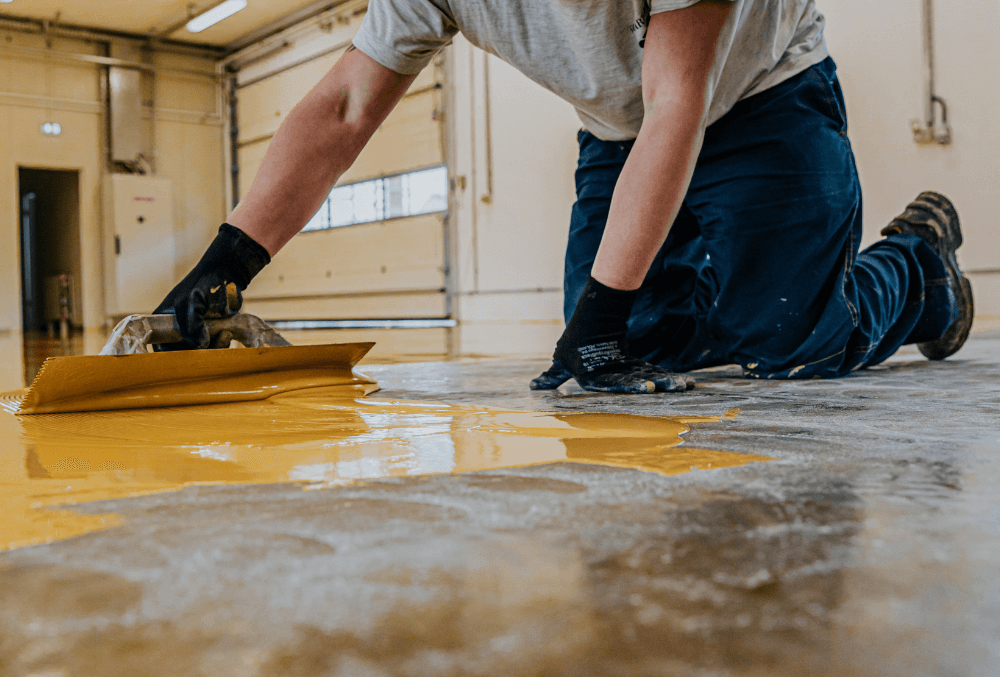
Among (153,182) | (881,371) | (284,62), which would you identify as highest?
(284,62)

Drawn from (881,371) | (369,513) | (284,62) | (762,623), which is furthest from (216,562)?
(284,62)

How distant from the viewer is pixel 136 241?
10555 millimetres

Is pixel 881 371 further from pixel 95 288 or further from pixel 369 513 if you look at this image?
pixel 95 288

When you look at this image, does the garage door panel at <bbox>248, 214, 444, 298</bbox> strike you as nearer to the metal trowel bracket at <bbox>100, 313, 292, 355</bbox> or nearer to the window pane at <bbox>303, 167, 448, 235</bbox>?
the window pane at <bbox>303, 167, 448, 235</bbox>

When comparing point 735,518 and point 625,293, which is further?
point 625,293

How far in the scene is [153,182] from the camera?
10.7 metres

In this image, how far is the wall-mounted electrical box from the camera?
1044 centimetres

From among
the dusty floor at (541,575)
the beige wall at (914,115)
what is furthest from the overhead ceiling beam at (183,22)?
the dusty floor at (541,575)

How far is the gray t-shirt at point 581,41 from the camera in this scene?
4.85 ft

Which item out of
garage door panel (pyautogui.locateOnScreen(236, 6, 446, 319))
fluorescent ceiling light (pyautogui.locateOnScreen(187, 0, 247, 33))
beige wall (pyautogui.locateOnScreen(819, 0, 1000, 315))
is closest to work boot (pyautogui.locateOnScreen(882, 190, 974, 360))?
beige wall (pyautogui.locateOnScreen(819, 0, 1000, 315))

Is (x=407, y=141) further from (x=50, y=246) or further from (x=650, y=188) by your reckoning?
(x=650, y=188)

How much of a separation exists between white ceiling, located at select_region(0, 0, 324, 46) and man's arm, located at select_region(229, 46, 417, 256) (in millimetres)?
8752

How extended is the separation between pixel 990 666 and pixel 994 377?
1.47 m

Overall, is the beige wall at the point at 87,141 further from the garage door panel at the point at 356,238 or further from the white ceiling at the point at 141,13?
the garage door panel at the point at 356,238
